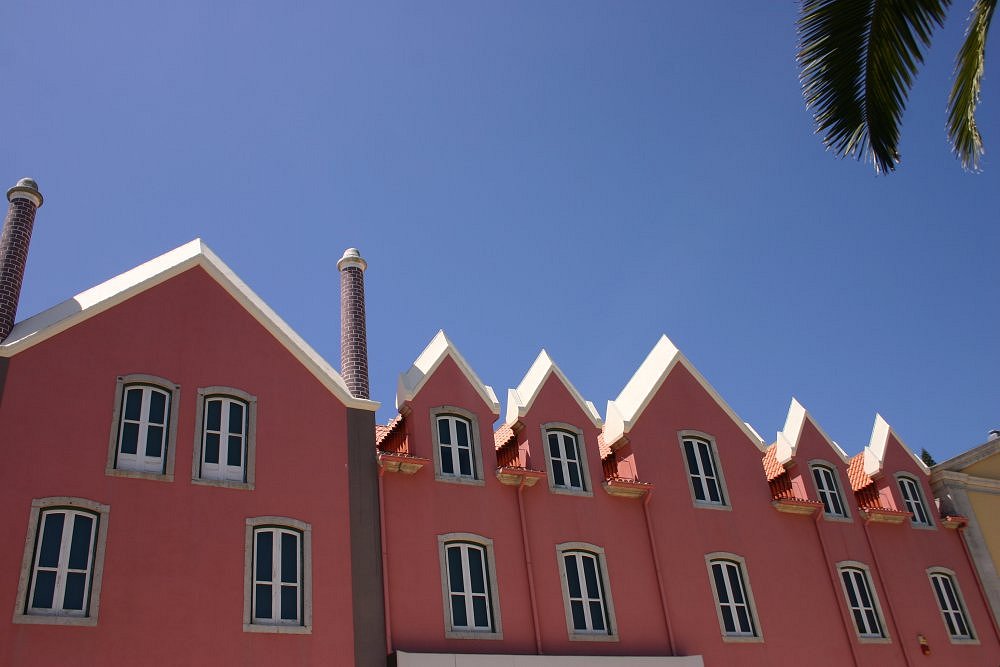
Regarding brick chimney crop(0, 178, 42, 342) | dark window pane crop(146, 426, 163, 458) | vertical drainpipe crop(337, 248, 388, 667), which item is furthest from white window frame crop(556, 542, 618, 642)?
brick chimney crop(0, 178, 42, 342)

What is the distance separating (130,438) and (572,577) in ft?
36.3

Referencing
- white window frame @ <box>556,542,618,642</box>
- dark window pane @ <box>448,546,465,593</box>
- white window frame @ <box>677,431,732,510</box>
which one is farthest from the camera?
white window frame @ <box>677,431,732,510</box>

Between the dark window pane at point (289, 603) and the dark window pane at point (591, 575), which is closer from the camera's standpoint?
the dark window pane at point (289, 603)

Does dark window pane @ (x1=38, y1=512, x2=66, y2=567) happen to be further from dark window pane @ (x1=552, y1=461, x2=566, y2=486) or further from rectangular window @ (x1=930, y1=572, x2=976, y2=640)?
rectangular window @ (x1=930, y1=572, x2=976, y2=640)

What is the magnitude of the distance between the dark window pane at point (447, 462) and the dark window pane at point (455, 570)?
6.46 ft

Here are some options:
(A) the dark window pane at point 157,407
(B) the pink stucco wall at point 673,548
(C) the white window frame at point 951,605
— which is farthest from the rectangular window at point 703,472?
(A) the dark window pane at point 157,407

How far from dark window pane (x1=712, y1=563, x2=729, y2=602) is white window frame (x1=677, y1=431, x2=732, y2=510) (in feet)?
5.57

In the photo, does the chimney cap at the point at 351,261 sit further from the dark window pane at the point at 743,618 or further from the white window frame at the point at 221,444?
the dark window pane at the point at 743,618

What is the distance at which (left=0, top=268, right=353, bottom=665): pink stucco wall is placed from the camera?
53.5ft

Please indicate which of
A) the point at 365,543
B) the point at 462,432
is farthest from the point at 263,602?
the point at 462,432

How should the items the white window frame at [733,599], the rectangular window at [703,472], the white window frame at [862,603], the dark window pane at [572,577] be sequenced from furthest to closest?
the white window frame at [862,603]
the rectangular window at [703,472]
the white window frame at [733,599]
the dark window pane at [572,577]

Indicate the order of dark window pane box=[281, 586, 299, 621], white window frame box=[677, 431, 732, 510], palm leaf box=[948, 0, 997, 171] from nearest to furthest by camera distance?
palm leaf box=[948, 0, 997, 171] < dark window pane box=[281, 586, 299, 621] < white window frame box=[677, 431, 732, 510]

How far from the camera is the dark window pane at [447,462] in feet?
71.7

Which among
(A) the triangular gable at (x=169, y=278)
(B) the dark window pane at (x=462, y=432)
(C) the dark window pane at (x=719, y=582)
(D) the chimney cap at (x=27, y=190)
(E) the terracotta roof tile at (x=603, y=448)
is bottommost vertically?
(C) the dark window pane at (x=719, y=582)
